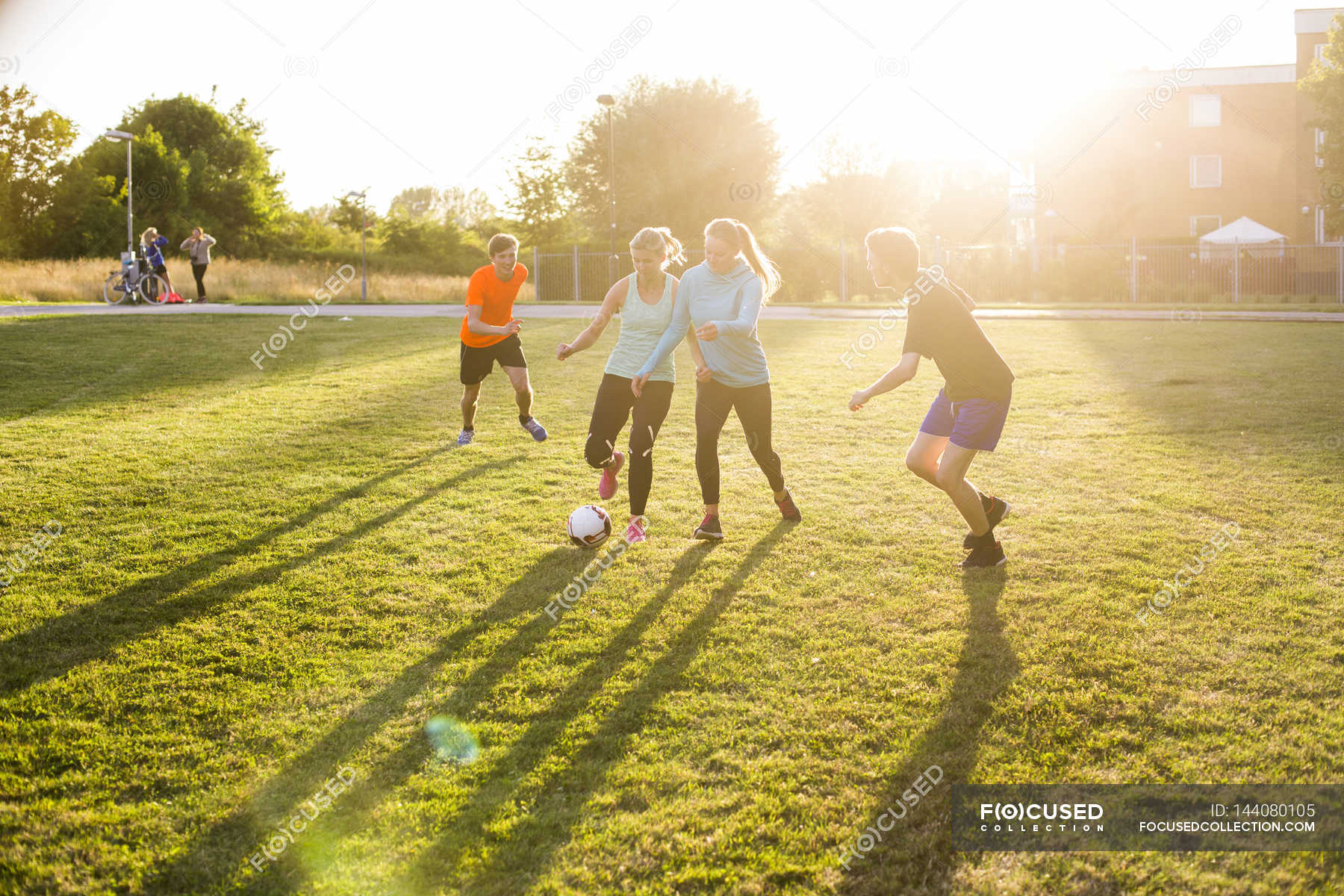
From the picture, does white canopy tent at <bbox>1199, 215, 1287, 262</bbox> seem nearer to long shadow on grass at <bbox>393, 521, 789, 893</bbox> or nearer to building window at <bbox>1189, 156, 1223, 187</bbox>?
building window at <bbox>1189, 156, 1223, 187</bbox>

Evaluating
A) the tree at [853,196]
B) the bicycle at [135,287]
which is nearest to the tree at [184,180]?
the bicycle at [135,287]

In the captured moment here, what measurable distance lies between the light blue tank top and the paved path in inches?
705

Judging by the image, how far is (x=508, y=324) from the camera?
7676 mm

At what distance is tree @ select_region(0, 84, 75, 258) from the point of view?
119 ft

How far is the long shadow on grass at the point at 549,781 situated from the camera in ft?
8.88

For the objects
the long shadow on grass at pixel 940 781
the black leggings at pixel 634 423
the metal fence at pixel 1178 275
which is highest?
the metal fence at pixel 1178 275

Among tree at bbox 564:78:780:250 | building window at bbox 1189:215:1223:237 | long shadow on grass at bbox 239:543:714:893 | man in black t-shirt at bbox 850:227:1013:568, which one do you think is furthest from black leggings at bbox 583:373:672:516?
building window at bbox 1189:215:1223:237

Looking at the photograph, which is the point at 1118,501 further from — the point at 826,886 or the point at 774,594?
the point at 826,886

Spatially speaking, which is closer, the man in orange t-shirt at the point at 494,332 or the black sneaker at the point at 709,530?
the black sneaker at the point at 709,530

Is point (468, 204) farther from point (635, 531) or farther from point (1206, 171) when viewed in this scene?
point (635, 531)

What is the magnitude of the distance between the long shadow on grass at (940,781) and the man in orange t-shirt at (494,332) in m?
4.79

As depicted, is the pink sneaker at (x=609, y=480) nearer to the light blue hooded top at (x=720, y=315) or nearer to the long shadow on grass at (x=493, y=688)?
the light blue hooded top at (x=720, y=315)

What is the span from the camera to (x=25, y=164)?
4034cm

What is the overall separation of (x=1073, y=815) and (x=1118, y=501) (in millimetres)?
4013
